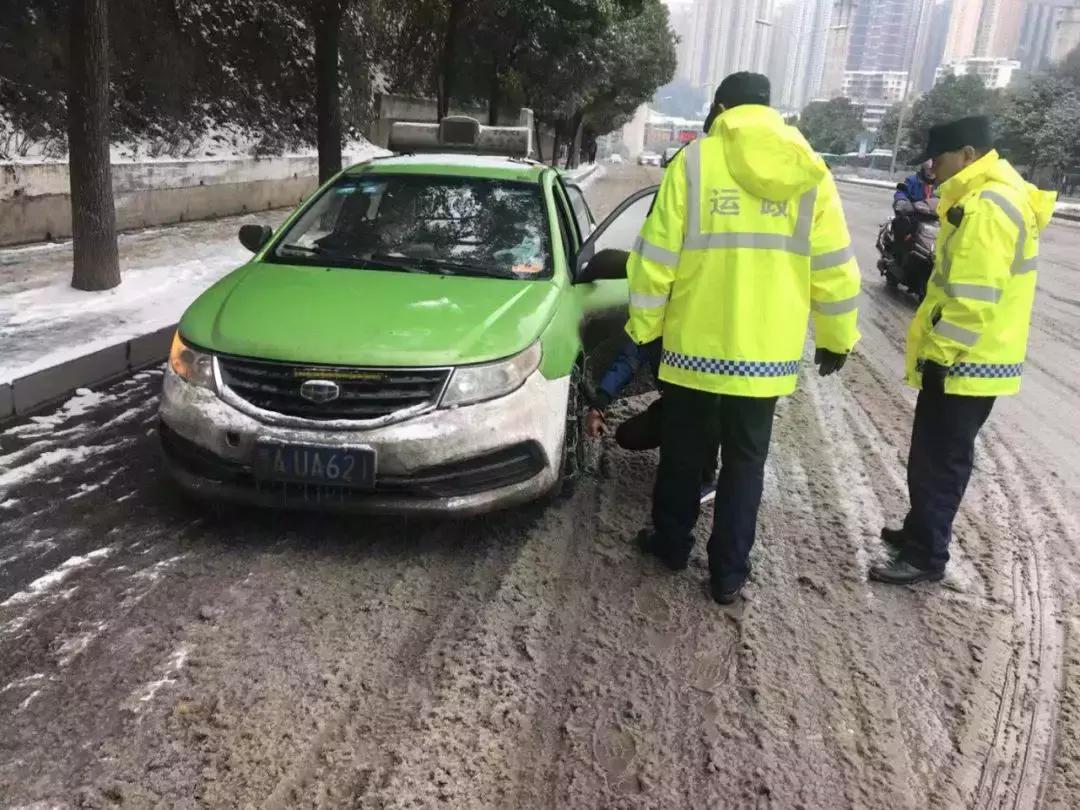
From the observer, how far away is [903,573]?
3760 mm

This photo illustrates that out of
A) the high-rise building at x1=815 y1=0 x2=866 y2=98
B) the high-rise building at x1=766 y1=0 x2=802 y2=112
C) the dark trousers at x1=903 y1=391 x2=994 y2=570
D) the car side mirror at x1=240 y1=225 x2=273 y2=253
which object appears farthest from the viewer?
the high-rise building at x1=815 y1=0 x2=866 y2=98

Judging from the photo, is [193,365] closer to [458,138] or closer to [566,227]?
[566,227]

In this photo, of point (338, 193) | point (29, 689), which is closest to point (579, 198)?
point (338, 193)

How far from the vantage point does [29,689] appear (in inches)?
108

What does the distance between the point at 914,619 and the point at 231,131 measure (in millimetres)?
14315

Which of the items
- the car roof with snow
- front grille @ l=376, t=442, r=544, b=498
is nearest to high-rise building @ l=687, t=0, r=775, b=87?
the car roof with snow

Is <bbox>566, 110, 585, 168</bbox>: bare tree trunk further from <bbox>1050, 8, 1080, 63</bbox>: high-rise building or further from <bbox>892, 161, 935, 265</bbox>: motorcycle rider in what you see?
<bbox>1050, 8, 1080, 63</bbox>: high-rise building

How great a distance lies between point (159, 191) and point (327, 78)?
8.99 feet

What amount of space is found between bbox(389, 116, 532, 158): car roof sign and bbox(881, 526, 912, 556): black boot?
21.1 feet

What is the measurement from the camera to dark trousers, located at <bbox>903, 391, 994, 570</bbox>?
3.61m

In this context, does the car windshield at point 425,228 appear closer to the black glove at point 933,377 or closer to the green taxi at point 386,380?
the green taxi at point 386,380

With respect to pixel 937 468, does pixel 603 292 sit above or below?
above

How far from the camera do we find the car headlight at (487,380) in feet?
11.6

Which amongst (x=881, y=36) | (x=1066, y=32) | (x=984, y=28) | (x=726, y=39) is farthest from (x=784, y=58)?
(x=1066, y=32)
